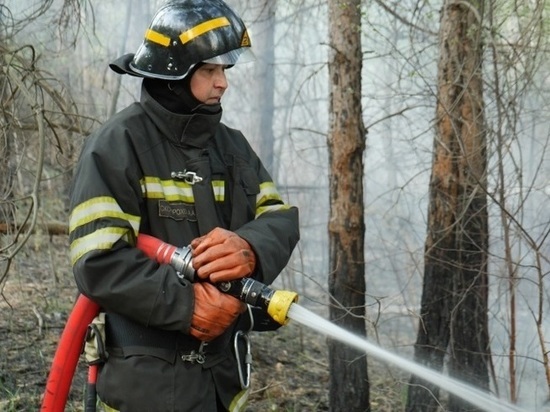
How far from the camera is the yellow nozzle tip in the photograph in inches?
101

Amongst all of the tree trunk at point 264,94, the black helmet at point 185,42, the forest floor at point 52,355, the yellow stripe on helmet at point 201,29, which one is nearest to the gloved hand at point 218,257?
the black helmet at point 185,42

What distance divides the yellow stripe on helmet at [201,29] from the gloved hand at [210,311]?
857 mm

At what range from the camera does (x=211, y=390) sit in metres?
2.75

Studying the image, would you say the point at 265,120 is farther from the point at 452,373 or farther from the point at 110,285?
the point at 110,285

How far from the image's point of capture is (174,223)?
2.71 m

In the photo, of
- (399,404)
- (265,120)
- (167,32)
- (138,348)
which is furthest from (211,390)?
(265,120)

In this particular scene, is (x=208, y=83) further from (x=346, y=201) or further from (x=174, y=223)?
(x=346, y=201)

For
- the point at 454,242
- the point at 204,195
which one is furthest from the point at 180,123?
the point at 454,242

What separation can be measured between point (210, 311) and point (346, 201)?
314cm

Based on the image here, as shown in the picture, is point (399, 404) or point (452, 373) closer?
point (452, 373)

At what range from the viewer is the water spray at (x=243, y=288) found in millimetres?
2586

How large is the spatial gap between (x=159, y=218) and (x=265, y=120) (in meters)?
11.8

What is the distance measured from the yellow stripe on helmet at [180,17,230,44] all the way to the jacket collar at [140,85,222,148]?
24 cm

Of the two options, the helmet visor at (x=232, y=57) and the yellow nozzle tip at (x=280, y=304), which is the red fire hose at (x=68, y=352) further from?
the helmet visor at (x=232, y=57)
